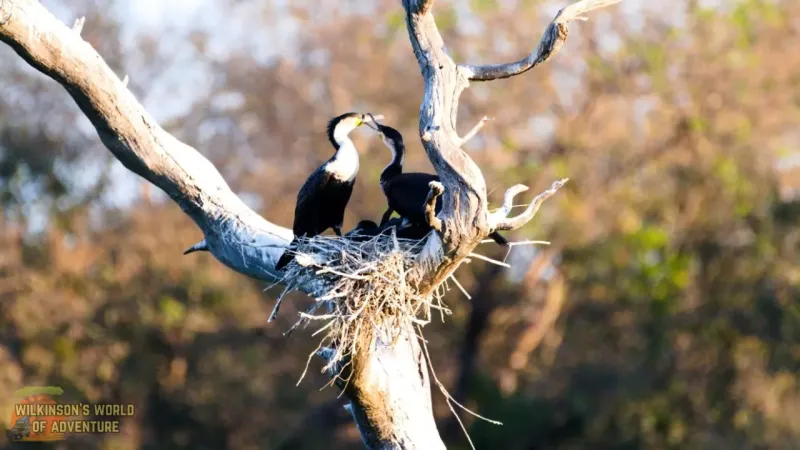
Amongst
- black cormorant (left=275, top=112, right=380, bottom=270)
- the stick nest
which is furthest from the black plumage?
the stick nest

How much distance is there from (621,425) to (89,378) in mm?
7389

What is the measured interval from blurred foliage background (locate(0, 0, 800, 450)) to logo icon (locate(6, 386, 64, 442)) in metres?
0.71

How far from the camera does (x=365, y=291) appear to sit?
450cm

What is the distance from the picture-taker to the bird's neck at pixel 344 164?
18.6 feet

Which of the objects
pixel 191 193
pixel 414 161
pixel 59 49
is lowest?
pixel 191 193

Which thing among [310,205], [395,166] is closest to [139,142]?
[310,205]

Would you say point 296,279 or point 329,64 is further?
point 329,64

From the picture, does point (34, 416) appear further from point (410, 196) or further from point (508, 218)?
point (508, 218)

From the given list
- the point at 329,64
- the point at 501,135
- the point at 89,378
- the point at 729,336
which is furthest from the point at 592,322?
the point at 89,378

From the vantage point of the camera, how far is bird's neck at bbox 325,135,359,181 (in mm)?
5684

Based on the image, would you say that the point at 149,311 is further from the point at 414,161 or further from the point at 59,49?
the point at 59,49

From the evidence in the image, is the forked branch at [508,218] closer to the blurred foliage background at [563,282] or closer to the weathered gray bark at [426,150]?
the weathered gray bark at [426,150]

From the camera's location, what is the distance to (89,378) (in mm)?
15633

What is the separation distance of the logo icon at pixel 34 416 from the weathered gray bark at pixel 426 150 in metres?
7.62
